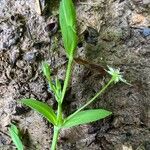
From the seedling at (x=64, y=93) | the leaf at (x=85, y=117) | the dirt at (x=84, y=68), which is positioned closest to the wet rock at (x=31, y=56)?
the dirt at (x=84, y=68)

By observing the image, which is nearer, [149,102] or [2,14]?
[149,102]

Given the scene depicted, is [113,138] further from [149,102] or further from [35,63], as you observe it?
[35,63]

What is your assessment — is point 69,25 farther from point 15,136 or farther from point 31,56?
point 15,136

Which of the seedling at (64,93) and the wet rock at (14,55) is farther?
the wet rock at (14,55)

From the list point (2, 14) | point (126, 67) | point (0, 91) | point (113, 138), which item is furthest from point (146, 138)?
point (2, 14)

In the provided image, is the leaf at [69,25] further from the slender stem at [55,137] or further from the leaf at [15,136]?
the leaf at [15,136]
